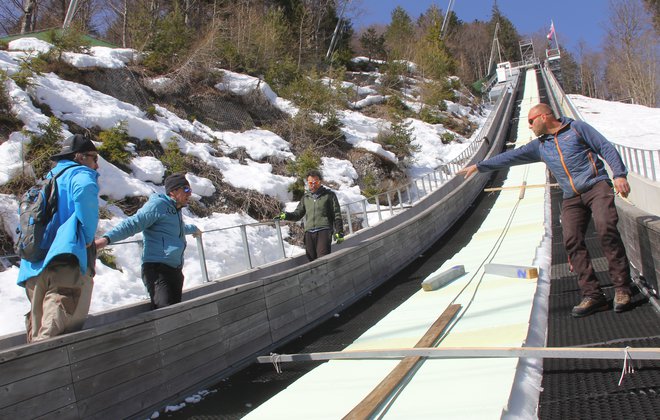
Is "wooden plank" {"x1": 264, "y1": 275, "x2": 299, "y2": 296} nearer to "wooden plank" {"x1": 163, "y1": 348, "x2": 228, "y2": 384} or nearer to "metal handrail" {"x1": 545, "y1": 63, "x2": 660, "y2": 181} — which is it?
"wooden plank" {"x1": 163, "y1": 348, "x2": 228, "y2": 384}

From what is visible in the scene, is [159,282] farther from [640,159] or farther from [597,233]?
[640,159]

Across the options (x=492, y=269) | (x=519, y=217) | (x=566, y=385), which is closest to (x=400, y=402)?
(x=566, y=385)

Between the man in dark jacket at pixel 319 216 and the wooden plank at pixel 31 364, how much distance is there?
468 centimetres

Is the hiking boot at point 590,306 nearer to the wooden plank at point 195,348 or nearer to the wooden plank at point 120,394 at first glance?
the wooden plank at point 195,348

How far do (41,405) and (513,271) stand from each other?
5.70m

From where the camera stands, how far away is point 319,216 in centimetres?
818

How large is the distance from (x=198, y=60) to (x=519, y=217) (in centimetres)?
1465

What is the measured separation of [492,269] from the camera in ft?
25.0

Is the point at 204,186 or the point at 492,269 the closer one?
the point at 492,269

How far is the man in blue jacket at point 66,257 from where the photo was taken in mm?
3488

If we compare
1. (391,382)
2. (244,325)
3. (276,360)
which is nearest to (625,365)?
(391,382)

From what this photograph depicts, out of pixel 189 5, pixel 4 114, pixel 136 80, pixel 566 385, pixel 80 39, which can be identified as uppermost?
pixel 189 5

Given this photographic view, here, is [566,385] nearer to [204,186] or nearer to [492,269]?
[492,269]

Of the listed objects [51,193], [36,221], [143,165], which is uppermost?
[143,165]
